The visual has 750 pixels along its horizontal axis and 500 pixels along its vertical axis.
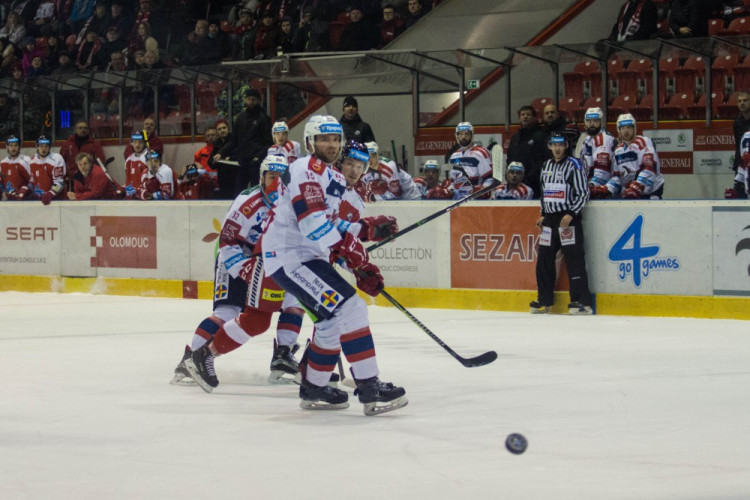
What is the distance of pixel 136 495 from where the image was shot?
165 inches

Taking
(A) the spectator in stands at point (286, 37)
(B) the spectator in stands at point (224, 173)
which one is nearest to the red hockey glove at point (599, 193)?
(B) the spectator in stands at point (224, 173)

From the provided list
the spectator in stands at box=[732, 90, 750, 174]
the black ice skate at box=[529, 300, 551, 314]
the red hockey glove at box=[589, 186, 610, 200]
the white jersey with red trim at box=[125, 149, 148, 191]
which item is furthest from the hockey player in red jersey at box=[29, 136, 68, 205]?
the spectator in stands at box=[732, 90, 750, 174]

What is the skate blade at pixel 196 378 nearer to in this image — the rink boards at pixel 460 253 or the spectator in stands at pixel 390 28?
the rink boards at pixel 460 253

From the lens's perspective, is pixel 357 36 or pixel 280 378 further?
pixel 357 36

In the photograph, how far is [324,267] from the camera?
5.93m

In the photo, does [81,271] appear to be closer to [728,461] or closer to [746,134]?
[746,134]

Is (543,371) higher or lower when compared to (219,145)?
lower

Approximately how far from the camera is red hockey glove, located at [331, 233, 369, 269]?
5.85 metres

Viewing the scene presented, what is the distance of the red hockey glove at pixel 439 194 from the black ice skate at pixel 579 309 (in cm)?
176

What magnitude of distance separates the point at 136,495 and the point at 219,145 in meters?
9.95

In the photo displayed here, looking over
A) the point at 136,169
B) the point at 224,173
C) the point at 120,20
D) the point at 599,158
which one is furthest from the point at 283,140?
the point at 120,20

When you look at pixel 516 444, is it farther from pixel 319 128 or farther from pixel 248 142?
pixel 248 142

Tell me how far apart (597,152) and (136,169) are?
5.58 meters

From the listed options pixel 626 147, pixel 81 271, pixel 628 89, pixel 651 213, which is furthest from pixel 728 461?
pixel 81 271
